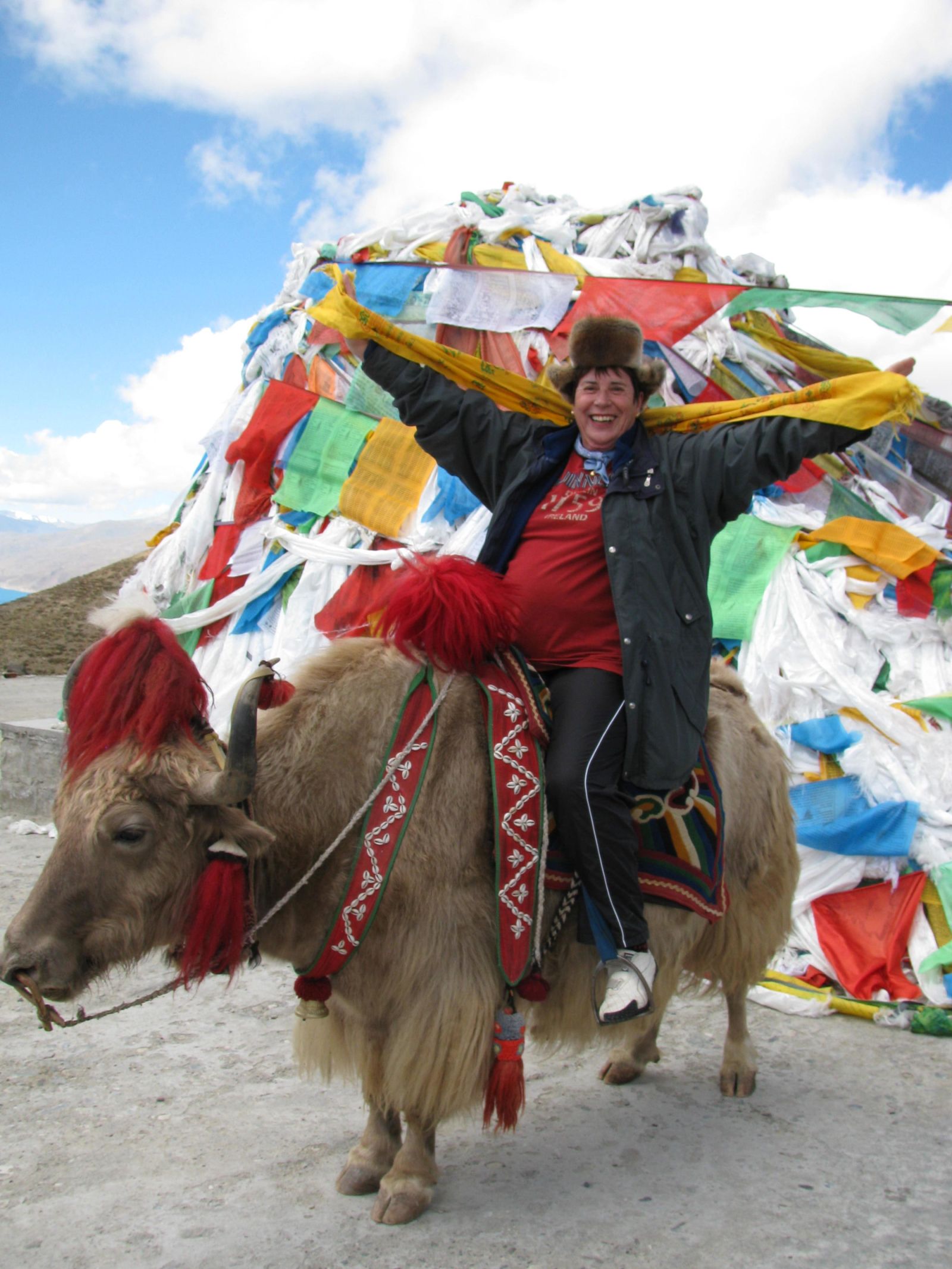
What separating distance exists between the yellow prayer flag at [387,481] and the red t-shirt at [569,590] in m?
3.09

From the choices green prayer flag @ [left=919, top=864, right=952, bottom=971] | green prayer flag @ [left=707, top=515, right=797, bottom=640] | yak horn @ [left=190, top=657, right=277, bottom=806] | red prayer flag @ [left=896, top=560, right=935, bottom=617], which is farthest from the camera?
green prayer flag @ [left=707, top=515, right=797, bottom=640]

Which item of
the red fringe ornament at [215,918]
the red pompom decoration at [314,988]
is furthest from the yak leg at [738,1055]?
the red fringe ornament at [215,918]

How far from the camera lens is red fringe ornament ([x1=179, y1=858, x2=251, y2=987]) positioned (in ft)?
6.63

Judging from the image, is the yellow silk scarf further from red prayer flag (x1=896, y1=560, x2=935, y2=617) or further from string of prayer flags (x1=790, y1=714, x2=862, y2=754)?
red prayer flag (x1=896, y1=560, x2=935, y2=617)

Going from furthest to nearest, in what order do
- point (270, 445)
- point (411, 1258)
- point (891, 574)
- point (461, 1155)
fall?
point (270, 445)
point (891, 574)
point (461, 1155)
point (411, 1258)

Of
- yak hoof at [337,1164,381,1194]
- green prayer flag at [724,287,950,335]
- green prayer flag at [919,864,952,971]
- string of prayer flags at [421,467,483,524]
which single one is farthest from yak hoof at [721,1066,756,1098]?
string of prayer flags at [421,467,483,524]

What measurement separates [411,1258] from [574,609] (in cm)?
153

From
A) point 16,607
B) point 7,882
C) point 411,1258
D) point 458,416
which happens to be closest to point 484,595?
point 458,416

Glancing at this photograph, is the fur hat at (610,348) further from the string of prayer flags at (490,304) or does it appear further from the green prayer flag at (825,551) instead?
the green prayer flag at (825,551)

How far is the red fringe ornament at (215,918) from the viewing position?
2.02 m

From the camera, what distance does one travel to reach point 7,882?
16.1 ft

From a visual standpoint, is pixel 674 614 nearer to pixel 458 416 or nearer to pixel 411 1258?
pixel 458 416

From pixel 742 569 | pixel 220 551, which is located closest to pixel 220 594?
pixel 220 551

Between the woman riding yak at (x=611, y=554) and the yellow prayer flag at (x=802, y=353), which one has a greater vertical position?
the yellow prayer flag at (x=802, y=353)
